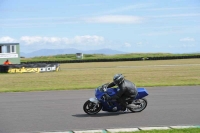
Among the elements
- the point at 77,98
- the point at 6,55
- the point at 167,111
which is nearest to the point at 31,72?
the point at 6,55

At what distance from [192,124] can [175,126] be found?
2.00 feet

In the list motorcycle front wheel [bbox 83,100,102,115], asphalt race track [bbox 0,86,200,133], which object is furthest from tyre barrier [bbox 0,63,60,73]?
motorcycle front wheel [bbox 83,100,102,115]

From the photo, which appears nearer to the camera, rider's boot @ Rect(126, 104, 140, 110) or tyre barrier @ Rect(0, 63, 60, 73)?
rider's boot @ Rect(126, 104, 140, 110)

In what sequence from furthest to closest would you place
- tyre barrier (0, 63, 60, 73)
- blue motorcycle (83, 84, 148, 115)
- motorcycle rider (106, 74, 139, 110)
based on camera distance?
tyre barrier (0, 63, 60, 73), blue motorcycle (83, 84, 148, 115), motorcycle rider (106, 74, 139, 110)

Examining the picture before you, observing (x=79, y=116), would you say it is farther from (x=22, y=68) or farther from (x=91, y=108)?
(x=22, y=68)

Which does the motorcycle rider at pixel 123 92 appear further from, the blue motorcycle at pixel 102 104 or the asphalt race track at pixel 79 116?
the asphalt race track at pixel 79 116

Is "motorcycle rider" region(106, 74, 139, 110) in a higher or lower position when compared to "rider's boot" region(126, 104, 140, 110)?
higher

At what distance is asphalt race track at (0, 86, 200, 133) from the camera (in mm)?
9477

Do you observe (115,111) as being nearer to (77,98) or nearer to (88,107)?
(88,107)

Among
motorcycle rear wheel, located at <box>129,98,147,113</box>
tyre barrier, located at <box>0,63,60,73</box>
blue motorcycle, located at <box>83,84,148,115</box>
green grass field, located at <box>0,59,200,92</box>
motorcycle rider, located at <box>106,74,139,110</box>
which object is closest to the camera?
motorcycle rider, located at <box>106,74,139,110</box>

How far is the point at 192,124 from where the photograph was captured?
9305mm

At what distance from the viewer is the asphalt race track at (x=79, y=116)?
9.48 metres

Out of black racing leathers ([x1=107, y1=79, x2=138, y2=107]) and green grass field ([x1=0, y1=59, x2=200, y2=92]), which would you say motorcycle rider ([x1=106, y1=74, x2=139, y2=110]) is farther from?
green grass field ([x1=0, y1=59, x2=200, y2=92])

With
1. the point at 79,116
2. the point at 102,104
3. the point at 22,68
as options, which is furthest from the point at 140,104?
the point at 22,68
